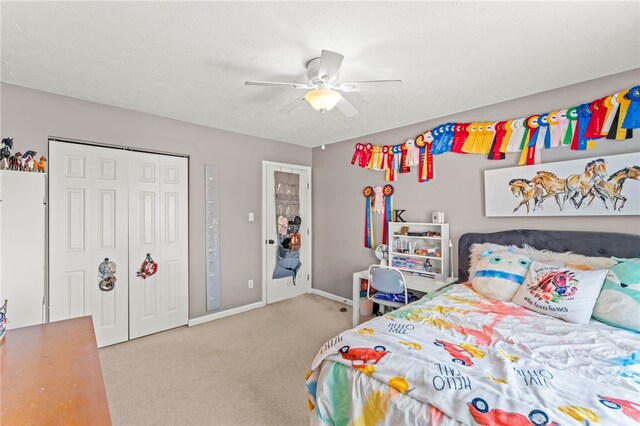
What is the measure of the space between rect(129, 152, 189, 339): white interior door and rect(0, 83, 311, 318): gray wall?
4.0 inches

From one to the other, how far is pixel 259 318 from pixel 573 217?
3.39m

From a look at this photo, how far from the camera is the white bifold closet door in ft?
8.52

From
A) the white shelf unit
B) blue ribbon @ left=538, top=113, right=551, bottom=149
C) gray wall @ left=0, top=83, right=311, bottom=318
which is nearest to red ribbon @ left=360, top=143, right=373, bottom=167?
the white shelf unit

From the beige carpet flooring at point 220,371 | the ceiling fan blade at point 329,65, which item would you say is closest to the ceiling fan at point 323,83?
the ceiling fan blade at point 329,65

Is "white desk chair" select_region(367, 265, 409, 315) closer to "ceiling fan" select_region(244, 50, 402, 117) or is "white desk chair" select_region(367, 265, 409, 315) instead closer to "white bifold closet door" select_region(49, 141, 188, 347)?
"ceiling fan" select_region(244, 50, 402, 117)

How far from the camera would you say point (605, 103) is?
219 cm

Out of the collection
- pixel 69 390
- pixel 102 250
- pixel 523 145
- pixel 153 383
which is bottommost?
pixel 153 383

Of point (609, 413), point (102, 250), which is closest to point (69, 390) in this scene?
point (609, 413)

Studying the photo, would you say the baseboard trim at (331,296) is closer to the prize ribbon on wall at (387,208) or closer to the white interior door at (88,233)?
the prize ribbon on wall at (387,208)

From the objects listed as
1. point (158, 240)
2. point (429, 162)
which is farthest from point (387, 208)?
point (158, 240)

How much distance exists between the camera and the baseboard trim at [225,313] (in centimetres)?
339

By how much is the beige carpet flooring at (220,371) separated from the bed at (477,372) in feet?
2.47

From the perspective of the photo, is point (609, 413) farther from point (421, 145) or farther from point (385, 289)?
point (421, 145)

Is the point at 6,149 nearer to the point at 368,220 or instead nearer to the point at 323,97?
the point at 323,97
